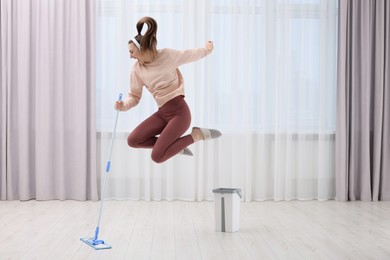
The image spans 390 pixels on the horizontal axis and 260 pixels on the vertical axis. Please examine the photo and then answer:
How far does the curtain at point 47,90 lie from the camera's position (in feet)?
21.4

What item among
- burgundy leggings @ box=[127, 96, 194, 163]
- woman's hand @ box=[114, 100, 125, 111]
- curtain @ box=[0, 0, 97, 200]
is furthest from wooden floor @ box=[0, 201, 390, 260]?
woman's hand @ box=[114, 100, 125, 111]

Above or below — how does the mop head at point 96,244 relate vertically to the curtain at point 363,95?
below

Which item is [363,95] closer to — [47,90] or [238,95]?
[238,95]

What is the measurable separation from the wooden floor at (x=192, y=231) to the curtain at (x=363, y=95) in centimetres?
36

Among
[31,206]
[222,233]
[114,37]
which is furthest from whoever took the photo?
[114,37]

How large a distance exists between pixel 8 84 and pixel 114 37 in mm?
1309

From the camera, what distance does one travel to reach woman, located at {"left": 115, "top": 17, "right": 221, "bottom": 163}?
14.2 feet

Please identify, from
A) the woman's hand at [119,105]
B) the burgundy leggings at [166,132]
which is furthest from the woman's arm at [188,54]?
the woman's hand at [119,105]

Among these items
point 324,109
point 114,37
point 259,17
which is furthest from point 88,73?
point 324,109

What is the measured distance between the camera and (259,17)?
6.70 meters

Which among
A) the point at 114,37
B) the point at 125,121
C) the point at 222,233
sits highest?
the point at 114,37

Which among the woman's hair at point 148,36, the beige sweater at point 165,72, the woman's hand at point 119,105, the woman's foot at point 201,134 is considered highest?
the woman's hair at point 148,36

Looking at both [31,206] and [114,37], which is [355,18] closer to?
[114,37]

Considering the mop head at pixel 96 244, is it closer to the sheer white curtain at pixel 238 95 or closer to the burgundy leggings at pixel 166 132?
the burgundy leggings at pixel 166 132
